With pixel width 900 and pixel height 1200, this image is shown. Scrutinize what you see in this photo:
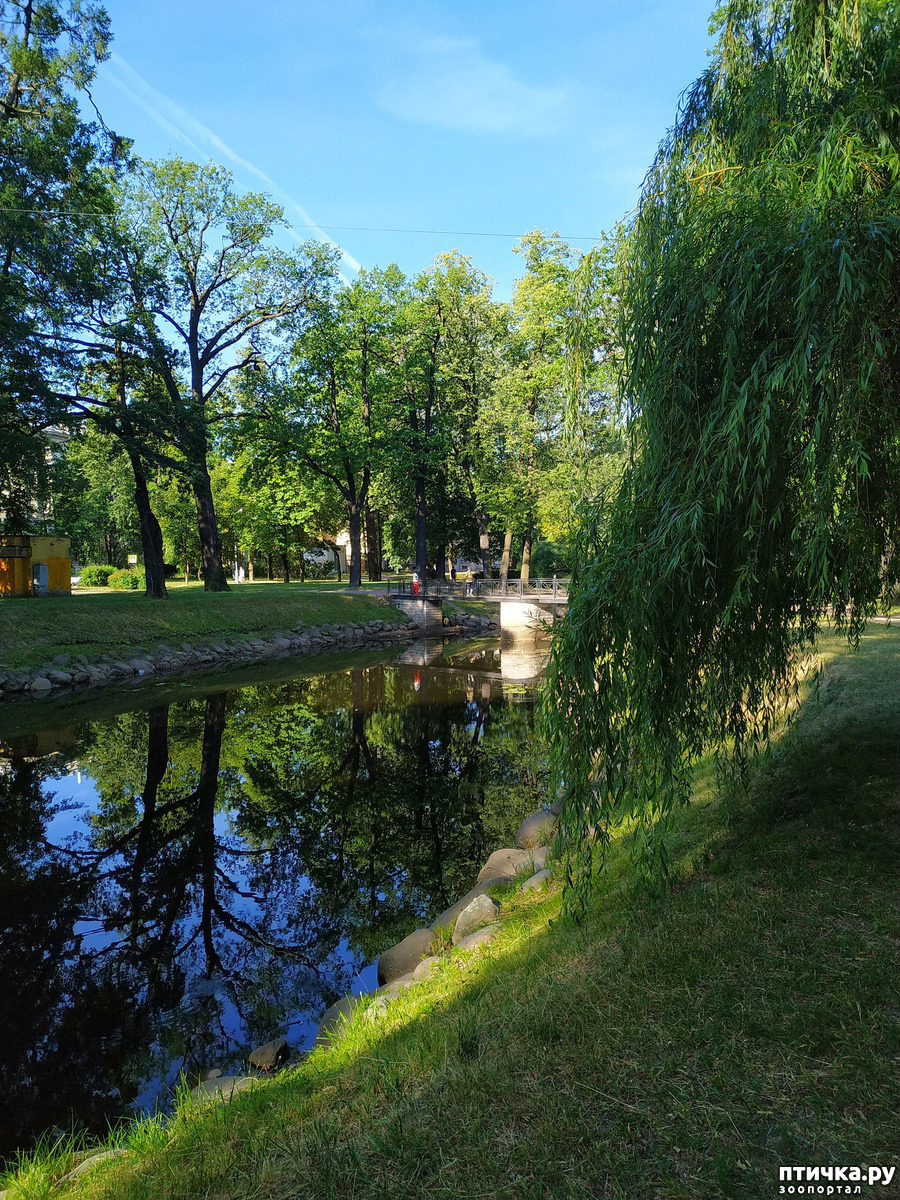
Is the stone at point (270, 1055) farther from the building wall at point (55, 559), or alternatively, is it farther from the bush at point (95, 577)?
the bush at point (95, 577)

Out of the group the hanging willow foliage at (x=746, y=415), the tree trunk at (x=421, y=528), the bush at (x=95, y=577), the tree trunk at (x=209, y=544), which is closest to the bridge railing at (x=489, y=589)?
the tree trunk at (x=421, y=528)

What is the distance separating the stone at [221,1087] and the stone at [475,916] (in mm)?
2162

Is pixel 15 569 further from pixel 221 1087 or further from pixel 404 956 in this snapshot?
pixel 221 1087

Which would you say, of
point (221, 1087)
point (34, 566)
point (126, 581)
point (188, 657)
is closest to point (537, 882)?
point (221, 1087)

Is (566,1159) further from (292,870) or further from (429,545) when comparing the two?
(429,545)

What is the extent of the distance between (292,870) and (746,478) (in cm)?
719

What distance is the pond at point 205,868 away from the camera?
5770 millimetres

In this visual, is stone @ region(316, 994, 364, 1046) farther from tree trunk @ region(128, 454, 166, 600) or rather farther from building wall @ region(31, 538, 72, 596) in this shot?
building wall @ region(31, 538, 72, 596)

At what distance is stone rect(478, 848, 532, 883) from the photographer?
26.6 ft

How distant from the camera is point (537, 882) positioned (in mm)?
7148

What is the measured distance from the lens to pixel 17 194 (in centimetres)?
1933

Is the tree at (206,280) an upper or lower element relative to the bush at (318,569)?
upper

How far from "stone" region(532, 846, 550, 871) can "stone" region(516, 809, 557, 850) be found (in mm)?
134

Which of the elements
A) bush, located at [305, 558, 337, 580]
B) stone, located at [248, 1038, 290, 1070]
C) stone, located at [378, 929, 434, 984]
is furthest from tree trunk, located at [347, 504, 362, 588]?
stone, located at [248, 1038, 290, 1070]
